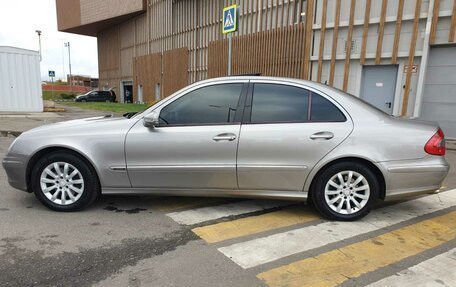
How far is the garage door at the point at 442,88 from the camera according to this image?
1090cm

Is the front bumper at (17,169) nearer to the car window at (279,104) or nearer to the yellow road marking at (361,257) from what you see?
the car window at (279,104)

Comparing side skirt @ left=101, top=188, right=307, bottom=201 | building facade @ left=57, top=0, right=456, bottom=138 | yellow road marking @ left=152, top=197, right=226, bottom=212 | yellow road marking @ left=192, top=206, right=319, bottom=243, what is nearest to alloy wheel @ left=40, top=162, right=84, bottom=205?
side skirt @ left=101, top=188, right=307, bottom=201

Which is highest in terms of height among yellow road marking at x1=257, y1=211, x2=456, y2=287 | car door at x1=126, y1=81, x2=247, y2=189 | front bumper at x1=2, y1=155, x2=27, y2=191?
car door at x1=126, y1=81, x2=247, y2=189

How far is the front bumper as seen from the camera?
4.08 metres

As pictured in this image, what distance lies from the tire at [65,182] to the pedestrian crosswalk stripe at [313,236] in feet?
6.02

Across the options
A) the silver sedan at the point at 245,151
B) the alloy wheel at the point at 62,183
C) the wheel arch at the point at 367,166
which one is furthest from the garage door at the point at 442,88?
the alloy wheel at the point at 62,183

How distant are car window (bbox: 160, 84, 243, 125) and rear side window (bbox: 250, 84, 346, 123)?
0.26 m

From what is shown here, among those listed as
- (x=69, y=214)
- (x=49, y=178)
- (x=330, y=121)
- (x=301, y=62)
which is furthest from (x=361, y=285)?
(x=301, y=62)

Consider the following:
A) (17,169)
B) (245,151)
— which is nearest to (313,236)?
(245,151)

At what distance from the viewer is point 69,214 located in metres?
4.09

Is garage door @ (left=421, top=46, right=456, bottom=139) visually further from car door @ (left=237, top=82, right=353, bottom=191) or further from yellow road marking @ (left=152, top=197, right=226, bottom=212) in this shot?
yellow road marking @ (left=152, top=197, right=226, bottom=212)

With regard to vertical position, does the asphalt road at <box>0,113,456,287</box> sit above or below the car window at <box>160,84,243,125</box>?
below

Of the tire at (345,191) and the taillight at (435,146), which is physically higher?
the taillight at (435,146)

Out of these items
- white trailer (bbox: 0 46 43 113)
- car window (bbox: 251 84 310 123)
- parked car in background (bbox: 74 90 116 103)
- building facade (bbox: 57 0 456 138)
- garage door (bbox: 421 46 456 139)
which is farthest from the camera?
parked car in background (bbox: 74 90 116 103)
